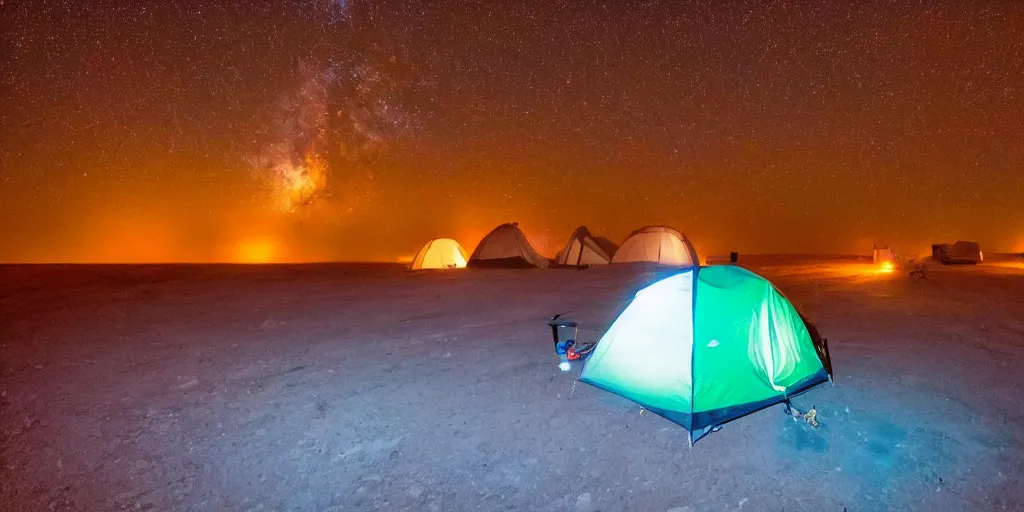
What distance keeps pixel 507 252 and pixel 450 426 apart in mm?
17312

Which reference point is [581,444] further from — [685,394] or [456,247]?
Result: [456,247]

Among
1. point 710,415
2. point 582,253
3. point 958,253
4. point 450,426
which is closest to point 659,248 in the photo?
point 582,253

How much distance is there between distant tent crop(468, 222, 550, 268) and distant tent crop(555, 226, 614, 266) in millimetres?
942

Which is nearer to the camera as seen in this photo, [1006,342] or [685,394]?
[685,394]

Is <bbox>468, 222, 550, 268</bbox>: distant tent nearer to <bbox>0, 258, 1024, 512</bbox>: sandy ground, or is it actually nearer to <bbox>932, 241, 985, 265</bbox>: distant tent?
<bbox>0, 258, 1024, 512</bbox>: sandy ground

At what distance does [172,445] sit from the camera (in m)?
4.64

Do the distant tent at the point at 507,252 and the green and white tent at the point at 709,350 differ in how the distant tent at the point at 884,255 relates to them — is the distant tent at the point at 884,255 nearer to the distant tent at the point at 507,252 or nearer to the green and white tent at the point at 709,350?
the distant tent at the point at 507,252

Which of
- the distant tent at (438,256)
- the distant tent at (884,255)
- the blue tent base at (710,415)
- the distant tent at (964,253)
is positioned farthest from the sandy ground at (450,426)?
the distant tent at (964,253)

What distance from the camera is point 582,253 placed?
2288cm

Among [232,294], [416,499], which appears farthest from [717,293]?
[232,294]

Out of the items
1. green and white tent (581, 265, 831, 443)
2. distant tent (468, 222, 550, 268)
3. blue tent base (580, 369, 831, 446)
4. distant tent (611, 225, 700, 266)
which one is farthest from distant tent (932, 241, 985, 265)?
blue tent base (580, 369, 831, 446)

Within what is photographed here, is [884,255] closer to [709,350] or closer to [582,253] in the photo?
[582,253]

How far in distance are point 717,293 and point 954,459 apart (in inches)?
90.3

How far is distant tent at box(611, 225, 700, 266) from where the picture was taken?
20.9 meters
